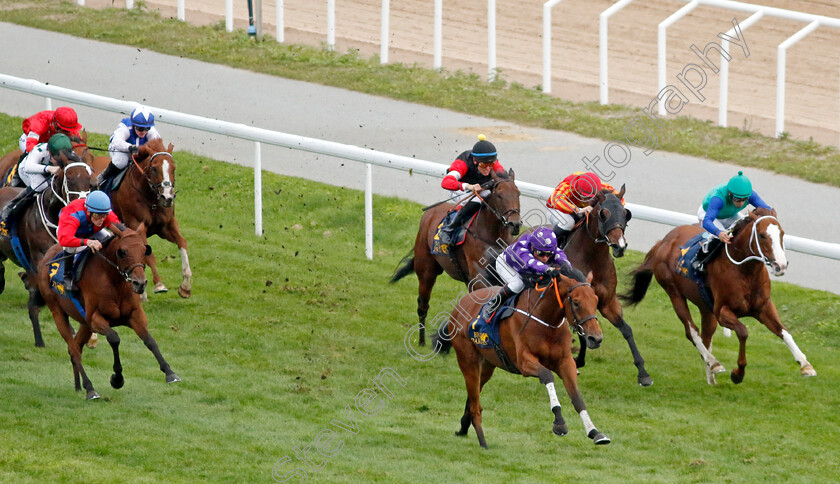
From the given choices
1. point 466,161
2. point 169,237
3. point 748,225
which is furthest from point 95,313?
point 748,225

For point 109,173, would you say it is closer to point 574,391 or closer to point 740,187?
point 574,391

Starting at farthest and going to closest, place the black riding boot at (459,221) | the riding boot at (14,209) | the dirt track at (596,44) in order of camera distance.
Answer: the dirt track at (596,44) → the riding boot at (14,209) → the black riding boot at (459,221)

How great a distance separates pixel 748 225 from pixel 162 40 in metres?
13.5

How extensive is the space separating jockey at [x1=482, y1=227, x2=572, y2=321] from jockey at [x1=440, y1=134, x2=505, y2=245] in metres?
1.91

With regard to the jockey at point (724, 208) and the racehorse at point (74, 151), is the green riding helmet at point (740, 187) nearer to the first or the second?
the jockey at point (724, 208)

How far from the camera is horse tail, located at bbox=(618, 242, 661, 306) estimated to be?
12.2 meters

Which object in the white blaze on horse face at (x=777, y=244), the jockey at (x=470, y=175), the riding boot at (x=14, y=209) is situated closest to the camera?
the white blaze on horse face at (x=777, y=244)

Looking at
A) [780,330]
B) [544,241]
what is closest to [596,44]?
[780,330]

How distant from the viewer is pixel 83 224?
402 inches

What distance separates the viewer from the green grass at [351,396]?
30.0 feet

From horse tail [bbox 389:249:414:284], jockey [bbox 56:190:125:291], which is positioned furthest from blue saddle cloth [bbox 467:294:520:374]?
horse tail [bbox 389:249:414:284]

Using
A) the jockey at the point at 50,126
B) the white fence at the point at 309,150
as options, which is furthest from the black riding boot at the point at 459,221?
the jockey at the point at 50,126

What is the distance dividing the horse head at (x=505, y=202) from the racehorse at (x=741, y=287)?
1718mm

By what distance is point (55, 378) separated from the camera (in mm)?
10953
